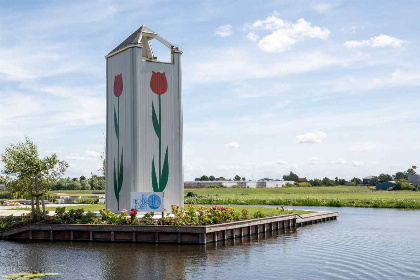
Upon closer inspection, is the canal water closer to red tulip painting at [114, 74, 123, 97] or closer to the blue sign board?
the blue sign board

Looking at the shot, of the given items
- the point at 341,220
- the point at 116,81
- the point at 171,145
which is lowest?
the point at 341,220

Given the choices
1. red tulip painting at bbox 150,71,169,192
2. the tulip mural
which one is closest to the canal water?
the tulip mural

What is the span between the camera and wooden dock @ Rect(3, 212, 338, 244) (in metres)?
26.7

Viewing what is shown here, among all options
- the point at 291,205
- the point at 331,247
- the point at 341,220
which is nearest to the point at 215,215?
the point at 331,247

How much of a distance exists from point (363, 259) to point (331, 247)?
4030 mm

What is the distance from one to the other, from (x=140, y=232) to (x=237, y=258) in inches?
272

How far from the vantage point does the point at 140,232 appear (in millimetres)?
27375

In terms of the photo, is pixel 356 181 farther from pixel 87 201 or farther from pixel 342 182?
pixel 87 201

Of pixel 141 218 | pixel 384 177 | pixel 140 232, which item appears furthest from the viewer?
pixel 384 177

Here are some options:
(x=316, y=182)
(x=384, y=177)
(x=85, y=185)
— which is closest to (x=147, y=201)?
(x=85, y=185)

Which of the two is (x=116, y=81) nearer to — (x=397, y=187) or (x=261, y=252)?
(x=261, y=252)

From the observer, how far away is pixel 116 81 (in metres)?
35.0

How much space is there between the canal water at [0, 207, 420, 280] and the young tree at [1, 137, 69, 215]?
504cm

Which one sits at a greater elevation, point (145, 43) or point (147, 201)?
point (145, 43)
